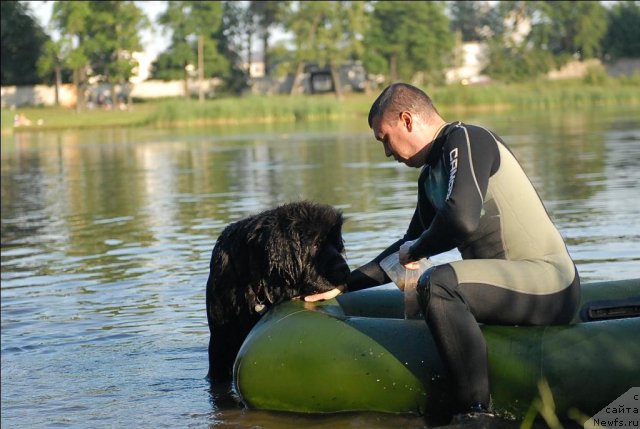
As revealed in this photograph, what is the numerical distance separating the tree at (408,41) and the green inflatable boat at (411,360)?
81585 mm

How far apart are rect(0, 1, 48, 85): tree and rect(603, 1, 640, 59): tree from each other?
146 ft

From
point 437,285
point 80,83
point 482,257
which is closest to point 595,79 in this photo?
point 80,83

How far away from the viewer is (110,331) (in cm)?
825

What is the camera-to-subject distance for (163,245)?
12.4 meters

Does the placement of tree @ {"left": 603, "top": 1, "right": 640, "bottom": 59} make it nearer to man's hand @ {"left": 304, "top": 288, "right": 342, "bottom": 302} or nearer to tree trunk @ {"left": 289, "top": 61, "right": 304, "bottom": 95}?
tree trunk @ {"left": 289, "top": 61, "right": 304, "bottom": 95}

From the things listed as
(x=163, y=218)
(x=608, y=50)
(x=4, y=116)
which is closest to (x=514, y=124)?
(x=163, y=218)

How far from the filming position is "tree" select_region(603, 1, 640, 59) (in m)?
92.4

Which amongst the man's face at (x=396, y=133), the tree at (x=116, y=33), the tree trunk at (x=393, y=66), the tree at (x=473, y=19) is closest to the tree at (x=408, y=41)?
the tree trunk at (x=393, y=66)

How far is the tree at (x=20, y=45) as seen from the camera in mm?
76688

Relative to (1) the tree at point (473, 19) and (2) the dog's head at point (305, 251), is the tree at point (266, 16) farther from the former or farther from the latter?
(2) the dog's head at point (305, 251)

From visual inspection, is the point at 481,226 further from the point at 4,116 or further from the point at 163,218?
the point at 4,116

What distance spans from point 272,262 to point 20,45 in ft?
252

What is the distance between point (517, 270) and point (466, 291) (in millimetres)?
252

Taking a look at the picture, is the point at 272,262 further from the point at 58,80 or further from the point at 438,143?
the point at 58,80
